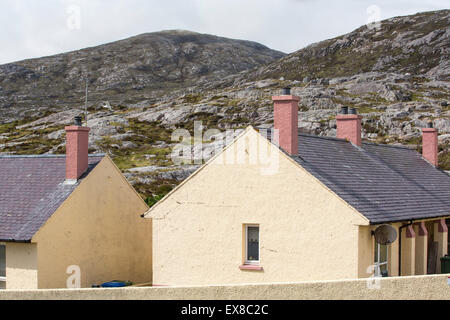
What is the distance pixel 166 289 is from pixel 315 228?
513 centimetres

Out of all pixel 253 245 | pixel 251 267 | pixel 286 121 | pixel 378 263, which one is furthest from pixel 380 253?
pixel 286 121

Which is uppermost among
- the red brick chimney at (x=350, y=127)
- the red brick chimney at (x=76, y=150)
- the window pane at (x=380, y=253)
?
the red brick chimney at (x=350, y=127)

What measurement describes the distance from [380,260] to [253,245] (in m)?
4.24

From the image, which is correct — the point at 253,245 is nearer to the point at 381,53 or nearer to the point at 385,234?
the point at 385,234

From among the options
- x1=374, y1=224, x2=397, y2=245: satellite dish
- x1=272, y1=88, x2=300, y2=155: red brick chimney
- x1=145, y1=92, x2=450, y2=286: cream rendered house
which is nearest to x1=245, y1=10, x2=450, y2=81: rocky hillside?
x1=145, y1=92, x2=450, y2=286: cream rendered house

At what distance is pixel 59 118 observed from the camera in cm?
10906

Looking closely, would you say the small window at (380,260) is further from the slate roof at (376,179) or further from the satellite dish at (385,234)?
the satellite dish at (385,234)

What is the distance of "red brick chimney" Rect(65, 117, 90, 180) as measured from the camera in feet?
70.6

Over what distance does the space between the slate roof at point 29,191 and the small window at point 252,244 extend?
258 inches

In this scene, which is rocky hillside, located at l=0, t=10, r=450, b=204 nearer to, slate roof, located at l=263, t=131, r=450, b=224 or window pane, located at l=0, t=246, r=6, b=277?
window pane, located at l=0, t=246, r=6, b=277

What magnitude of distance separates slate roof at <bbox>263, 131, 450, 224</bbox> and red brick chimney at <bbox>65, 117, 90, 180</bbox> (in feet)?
25.7

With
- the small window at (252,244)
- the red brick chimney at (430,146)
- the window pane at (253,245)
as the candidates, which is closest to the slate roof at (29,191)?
the small window at (252,244)

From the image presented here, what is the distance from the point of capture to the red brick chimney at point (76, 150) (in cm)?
2152
